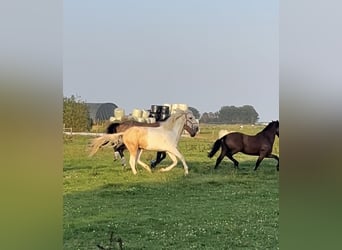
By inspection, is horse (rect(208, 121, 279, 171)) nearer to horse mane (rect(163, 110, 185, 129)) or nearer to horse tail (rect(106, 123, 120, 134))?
horse mane (rect(163, 110, 185, 129))

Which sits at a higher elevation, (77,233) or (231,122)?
(231,122)

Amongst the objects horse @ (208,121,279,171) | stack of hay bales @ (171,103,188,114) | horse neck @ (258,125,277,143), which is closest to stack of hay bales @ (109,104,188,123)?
stack of hay bales @ (171,103,188,114)

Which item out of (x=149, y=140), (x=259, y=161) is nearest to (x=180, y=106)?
(x=149, y=140)

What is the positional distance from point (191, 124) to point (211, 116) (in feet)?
0.30

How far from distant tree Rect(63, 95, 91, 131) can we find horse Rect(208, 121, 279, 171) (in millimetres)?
541

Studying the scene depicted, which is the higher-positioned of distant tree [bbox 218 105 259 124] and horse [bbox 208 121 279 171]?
distant tree [bbox 218 105 259 124]

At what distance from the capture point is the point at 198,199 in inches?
93.3

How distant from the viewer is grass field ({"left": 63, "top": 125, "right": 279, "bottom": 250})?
91.8 inches

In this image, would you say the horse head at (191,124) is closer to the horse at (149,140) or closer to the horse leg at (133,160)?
the horse at (149,140)

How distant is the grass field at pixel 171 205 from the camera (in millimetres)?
2332

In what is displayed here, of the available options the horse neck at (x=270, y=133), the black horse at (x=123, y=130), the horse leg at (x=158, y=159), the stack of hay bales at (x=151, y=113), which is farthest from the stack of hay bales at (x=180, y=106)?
the horse neck at (x=270, y=133)

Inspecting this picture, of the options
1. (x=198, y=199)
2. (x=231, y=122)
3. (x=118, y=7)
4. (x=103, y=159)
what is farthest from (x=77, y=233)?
(x=118, y=7)
